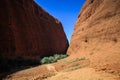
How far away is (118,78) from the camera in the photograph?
602cm

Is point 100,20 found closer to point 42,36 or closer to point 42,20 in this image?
point 42,36

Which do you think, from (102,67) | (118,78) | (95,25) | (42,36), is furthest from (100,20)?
(42,36)

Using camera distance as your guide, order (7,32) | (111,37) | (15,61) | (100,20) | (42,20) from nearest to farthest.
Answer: (111,37) → (100,20) → (15,61) → (7,32) → (42,20)

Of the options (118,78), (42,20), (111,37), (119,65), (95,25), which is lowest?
(118,78)

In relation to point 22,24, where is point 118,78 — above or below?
below

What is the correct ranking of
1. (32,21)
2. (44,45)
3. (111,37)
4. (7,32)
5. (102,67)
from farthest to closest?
(44,45) → (32,21) → (7,32) → (111,37) → (102,67)

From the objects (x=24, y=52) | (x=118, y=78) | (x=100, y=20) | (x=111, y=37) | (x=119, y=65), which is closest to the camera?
(x=118, y=78)

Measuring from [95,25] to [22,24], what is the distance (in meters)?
17.1

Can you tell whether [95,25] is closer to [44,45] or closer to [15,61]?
[15,61]

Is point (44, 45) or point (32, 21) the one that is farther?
point (44, 45)

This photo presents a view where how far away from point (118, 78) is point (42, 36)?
30955mm

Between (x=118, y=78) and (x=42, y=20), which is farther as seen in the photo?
(x=42, y=20)

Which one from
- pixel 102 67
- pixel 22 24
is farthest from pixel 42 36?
pixel 102 67

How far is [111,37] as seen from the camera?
1172 centimetres
